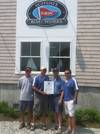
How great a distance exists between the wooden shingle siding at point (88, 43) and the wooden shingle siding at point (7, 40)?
256cm

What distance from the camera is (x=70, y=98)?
13.4 meters

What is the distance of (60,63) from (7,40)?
7.46 feet

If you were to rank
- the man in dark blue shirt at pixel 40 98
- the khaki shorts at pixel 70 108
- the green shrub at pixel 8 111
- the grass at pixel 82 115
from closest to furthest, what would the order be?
the khaki shorts at pixel 70 108, the man in dark blue shirt at pixel 40 98, the grass at pixel 82 115, the green shrub at pixel 8 111

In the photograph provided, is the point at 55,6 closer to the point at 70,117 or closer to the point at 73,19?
the point at 73,19

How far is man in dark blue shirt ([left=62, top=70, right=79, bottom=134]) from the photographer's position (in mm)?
13305

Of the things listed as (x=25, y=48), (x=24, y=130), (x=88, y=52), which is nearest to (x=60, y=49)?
(x=88, y=52)

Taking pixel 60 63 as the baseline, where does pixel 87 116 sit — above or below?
below

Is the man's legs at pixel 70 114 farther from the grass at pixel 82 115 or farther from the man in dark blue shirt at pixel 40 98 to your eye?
the grass at pixel 82 115

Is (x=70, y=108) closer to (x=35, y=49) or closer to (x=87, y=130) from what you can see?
(x=87, y=130)

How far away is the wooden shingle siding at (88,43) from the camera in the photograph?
17.0 m

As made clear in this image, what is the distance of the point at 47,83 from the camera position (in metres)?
13.9

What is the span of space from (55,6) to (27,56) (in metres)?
2.17

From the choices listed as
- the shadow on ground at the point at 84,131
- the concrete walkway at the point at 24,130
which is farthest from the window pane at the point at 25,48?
the shadow on ground at the point at 84,131

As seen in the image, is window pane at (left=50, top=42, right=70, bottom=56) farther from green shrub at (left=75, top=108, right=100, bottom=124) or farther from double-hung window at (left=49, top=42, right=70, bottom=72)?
green shrub at (left=75, top=108, right=100, bottom=124)
